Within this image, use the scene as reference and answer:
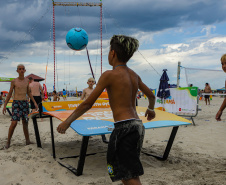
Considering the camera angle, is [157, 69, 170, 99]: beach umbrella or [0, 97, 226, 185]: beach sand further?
[157, 69, 170, 99]: beach umbrella

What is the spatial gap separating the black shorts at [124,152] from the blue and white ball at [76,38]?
20.2 ft

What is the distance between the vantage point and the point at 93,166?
391 cm

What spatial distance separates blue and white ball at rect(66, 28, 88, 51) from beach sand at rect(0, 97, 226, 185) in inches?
126

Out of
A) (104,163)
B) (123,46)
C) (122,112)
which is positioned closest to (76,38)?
(104,163)

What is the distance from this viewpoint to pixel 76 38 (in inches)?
305

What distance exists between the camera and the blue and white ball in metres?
7.75

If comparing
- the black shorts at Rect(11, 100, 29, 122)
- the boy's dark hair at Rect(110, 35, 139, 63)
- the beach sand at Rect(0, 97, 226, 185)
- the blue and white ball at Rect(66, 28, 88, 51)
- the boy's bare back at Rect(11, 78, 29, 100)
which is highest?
the blue and white ball at Rect(66, 28, 88, 51)

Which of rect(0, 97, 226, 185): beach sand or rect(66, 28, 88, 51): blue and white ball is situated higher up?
rect(66, 28, 88, 51): blue and white ball

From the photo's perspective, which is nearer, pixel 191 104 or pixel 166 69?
pixel 191 104

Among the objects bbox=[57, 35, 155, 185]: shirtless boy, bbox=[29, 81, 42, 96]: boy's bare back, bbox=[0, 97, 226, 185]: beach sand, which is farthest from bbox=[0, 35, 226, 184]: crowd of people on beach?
bbox=[29, 81, 42, 96]: boy's bare back

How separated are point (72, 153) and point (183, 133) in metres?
3.18

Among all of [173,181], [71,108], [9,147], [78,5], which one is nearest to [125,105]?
[173,181]

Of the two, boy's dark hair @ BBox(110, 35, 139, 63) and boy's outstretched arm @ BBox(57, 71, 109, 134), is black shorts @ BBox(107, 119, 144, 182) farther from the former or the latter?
boy's dark hair @ BBox(110, 35, 139, 63)

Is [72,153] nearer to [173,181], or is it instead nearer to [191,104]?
[173,181]
